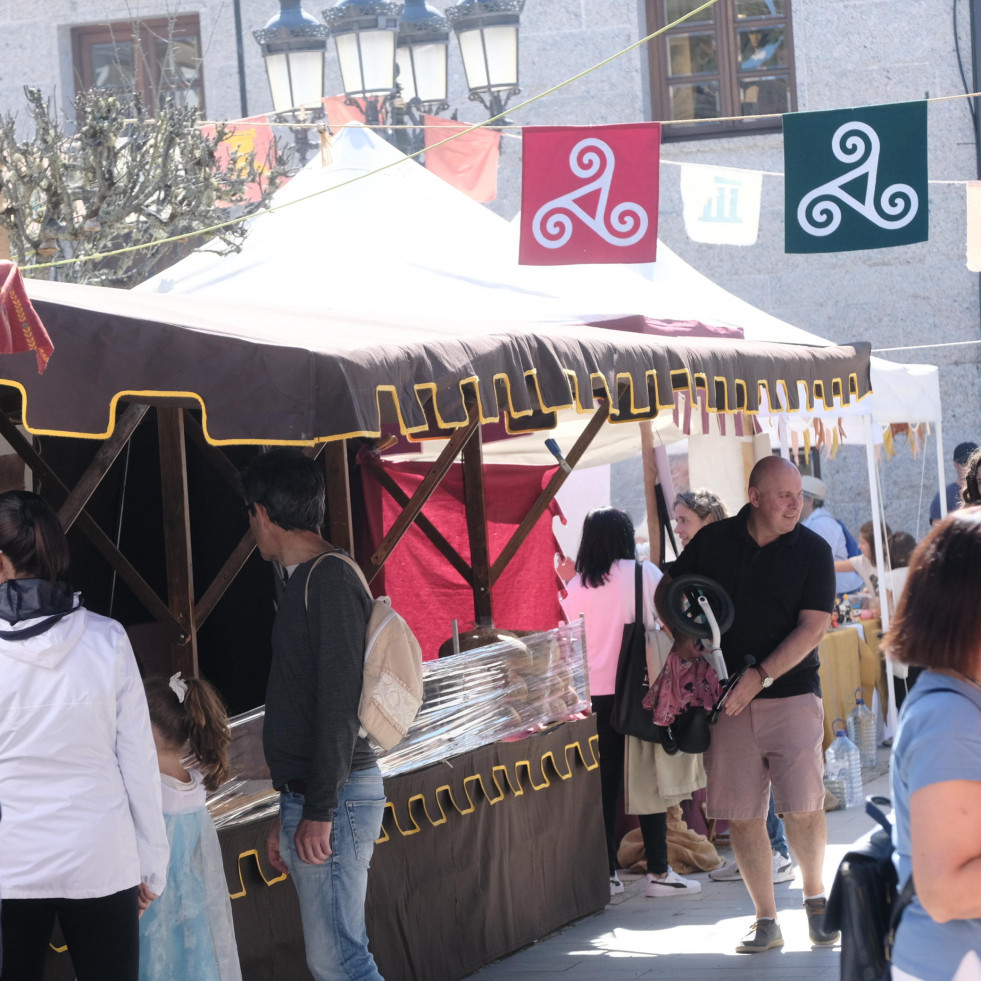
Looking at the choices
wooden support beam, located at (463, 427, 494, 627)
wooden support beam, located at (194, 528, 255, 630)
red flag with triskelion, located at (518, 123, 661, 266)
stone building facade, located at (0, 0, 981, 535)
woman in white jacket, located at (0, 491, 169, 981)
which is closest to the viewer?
woman in white jacket, located at (0, 491, 169, 981)

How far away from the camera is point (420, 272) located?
8.87 meters

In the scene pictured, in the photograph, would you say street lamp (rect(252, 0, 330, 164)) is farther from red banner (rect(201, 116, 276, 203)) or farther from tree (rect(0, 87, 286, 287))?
red banner (rect(201, 116, 276, 203))

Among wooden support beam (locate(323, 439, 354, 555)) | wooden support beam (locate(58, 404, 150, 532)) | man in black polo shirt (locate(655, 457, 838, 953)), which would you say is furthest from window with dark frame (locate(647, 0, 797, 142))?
wooden support beam (locate(58, 404, 150, 532))

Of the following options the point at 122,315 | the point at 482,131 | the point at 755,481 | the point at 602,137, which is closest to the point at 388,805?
the point at 755,481

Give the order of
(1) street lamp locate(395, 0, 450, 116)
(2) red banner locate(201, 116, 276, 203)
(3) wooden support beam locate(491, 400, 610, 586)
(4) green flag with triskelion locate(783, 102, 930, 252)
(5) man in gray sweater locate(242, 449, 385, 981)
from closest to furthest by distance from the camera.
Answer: (5) man in gray sweater locate(242, 449, 385, 981) → (3) wooden support beam locate(491, 400, 610, 586) → (4) green flag with triskelion locate(783, 102, 930, 252) → (1) street lamp locate(395, 0, 450, 116) → (2) red banner locate(201, 116, 276, 203)

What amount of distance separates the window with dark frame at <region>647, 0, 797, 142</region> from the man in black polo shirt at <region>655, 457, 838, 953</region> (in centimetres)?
1096

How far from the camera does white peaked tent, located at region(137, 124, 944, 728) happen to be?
8555mm

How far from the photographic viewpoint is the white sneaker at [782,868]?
7.27 metres

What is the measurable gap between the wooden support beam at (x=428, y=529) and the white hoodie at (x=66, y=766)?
3.22m

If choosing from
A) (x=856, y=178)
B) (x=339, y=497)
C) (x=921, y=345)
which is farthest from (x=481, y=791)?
(x=921, y=345)

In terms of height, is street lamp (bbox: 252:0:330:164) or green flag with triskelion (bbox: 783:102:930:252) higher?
street lamp (bbox: 252:0:330:164)

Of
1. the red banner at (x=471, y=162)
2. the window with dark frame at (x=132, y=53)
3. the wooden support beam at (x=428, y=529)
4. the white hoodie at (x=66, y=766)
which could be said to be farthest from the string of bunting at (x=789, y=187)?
the window with dark frame at (x=132, y=53)

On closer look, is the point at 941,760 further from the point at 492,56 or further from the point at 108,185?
the point at 492,56

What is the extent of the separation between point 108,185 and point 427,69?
7.09ft
